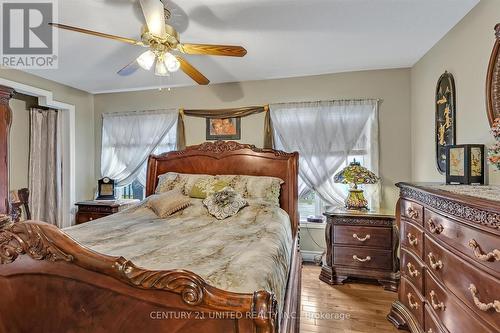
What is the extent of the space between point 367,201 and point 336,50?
1824 millimetres

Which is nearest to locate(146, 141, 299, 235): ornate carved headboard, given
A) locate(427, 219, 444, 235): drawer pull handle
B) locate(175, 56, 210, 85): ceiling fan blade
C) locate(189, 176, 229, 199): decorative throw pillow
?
locate(189, 176, 229, 199): decorative throw pillow

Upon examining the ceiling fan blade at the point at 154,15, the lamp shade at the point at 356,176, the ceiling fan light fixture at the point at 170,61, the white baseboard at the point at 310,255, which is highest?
the ceiling fan blade at the point at 154,15

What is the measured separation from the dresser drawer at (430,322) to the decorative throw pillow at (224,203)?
156 cm

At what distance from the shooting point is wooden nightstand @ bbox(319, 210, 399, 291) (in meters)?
2.74

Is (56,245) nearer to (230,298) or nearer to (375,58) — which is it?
(230,298)

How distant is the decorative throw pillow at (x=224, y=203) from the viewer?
2393 mm

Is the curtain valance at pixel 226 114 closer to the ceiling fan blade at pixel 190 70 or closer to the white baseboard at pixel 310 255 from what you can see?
the ceiling fan blade at pixel 190 70

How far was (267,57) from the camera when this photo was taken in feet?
9.36

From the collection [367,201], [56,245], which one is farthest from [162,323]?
[367,201]

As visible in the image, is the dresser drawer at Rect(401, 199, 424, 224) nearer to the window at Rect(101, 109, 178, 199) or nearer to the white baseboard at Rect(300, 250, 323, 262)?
the white baseboard at Rect(300, 250, 323, 262)

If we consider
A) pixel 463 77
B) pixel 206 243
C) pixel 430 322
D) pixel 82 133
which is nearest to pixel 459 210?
pixel 430 322

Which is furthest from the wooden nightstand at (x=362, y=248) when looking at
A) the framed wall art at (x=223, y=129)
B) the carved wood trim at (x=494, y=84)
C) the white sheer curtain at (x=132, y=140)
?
the white sheer curtain at (x=132, y=140)

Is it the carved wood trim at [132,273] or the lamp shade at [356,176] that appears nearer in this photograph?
the carved wood trim at [132,273]

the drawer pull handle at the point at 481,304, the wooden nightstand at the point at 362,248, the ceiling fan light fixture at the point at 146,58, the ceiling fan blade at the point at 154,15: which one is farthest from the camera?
the wooden nightstand at the point at 362,248
